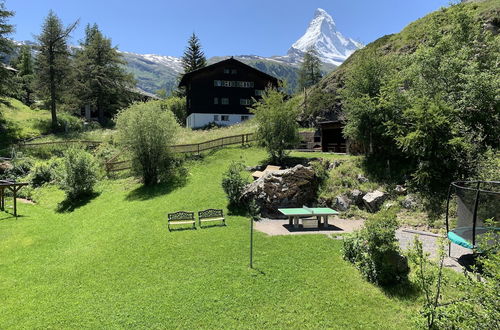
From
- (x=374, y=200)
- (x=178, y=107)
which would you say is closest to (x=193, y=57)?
(x=178, y=107)

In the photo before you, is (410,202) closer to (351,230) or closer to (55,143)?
(351,230)

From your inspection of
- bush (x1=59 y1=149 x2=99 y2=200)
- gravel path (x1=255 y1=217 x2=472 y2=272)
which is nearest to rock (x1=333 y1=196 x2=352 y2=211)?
gravel path (x1=255 y1=217 x2=472 y2=272)

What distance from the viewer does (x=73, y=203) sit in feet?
74.9

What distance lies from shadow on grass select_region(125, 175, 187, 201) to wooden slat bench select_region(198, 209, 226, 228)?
663 cm

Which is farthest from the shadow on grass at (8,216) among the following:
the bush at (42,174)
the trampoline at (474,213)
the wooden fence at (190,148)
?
the trampoline at (474,213)

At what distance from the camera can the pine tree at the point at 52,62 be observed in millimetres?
42656

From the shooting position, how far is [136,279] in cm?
1022

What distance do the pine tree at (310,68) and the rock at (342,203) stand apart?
7030cm

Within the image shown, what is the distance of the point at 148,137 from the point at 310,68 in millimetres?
72176

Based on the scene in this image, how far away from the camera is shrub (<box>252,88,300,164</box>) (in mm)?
24875

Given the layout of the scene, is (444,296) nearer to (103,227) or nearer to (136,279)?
(136,279)

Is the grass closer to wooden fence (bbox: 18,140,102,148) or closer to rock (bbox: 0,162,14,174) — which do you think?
wooden fence (bbox: 18,140,102,148)

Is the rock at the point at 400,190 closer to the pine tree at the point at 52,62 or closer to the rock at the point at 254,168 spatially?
the rock at the point at 254,168

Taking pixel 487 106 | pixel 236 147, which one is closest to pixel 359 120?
pixel 487 106
